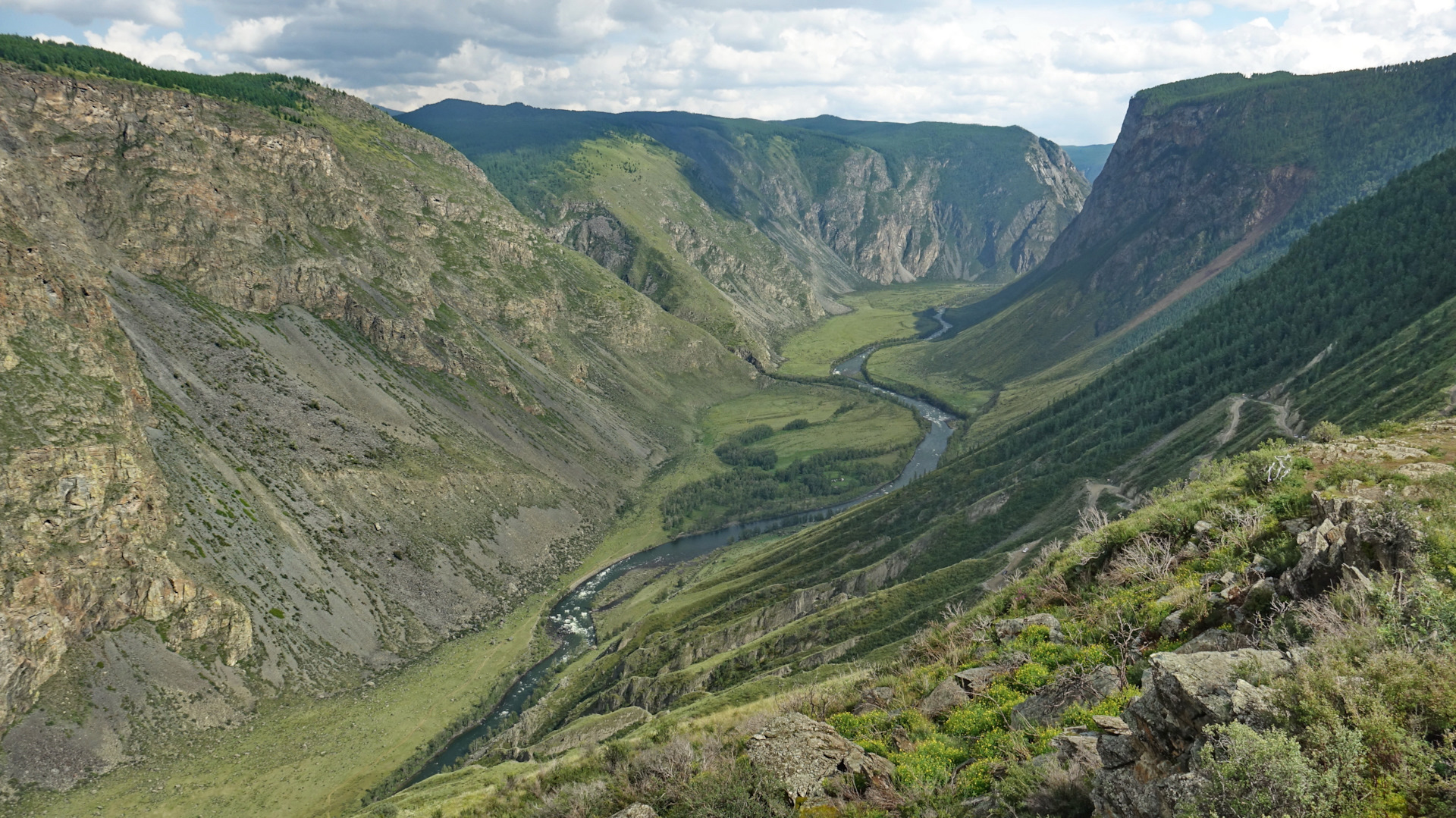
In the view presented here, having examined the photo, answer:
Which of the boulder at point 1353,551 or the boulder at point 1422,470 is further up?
the boulder at point 1422,470

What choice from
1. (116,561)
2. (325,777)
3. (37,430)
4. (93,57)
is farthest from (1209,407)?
(93,57)

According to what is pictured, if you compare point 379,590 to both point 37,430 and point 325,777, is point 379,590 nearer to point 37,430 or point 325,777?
point 325,777

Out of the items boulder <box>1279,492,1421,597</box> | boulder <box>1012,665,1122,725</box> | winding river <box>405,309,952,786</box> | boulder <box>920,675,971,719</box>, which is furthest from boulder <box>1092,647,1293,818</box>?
winding river <box>405,309,952,786</box>

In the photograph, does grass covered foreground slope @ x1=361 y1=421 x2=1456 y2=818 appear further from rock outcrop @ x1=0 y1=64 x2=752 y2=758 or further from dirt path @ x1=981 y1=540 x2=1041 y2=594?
rock outcrop @ x1=0 y1=64 x2=752 y2=758

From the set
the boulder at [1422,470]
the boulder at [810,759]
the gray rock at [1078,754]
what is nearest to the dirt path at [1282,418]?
the boulder at [1422,470]

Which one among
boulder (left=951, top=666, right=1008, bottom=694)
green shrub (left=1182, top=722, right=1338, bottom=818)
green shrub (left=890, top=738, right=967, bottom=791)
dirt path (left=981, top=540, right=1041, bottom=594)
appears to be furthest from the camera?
dirt path (left=981, top=540, right=1041, bottom=594)

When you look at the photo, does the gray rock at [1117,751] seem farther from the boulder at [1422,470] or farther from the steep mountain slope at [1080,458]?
the steep mountain slope at [1080,458]
